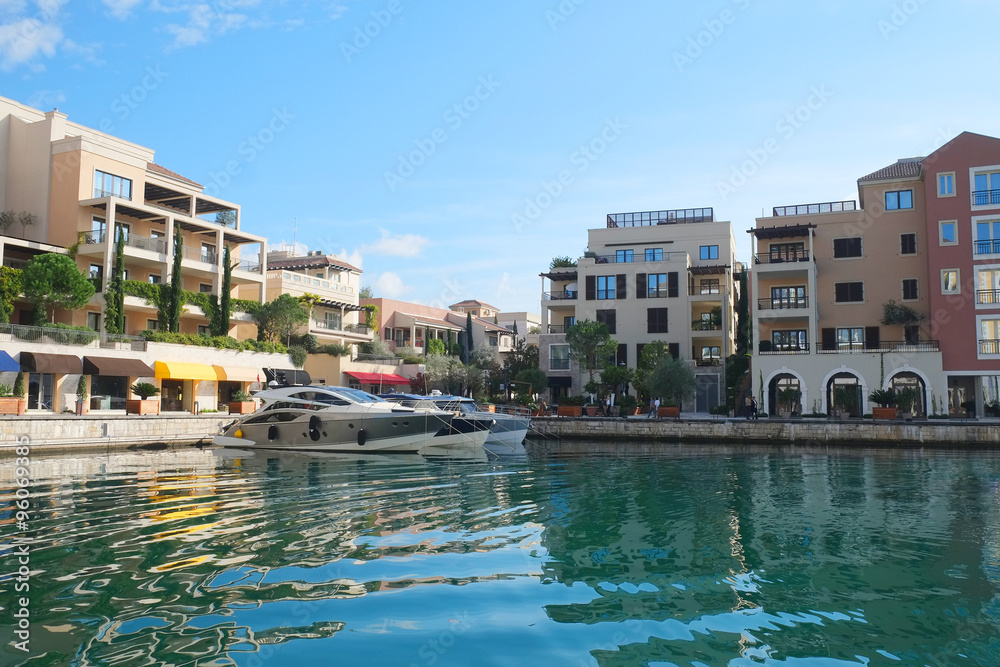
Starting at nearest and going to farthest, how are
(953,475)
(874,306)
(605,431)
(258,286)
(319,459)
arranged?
1. (953,475)
2. (319,459)
3. (605,431)
4. (874,306)
5. (258,286)

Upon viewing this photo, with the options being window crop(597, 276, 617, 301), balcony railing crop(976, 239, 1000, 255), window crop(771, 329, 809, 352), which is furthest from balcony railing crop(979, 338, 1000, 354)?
window crop(597, 276, 617, 301)

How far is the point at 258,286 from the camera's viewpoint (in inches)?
2125

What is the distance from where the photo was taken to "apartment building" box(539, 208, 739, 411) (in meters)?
52.1

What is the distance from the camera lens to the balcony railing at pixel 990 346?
126ft

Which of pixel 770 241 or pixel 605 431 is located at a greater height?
pixel 770 241

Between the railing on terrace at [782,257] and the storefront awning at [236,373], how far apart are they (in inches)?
1251

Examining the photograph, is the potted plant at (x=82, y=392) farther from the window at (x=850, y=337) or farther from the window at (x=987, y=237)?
the window at (x=987, y=237)

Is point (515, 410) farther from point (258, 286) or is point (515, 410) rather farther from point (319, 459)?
point (258, 286)

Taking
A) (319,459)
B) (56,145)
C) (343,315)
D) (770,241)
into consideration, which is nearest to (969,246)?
(770,241)

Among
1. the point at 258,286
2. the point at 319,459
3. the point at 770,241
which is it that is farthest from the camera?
the point at 258,286

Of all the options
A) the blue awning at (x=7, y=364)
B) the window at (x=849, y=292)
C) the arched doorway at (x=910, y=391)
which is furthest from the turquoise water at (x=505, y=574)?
the window at (x=849, y=292)

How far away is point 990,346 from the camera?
126 feet

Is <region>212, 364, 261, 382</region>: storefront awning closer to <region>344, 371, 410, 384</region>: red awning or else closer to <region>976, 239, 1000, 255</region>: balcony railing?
<region>344, 371, 410, 384</region>: red awning

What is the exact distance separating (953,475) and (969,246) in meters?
25.1
